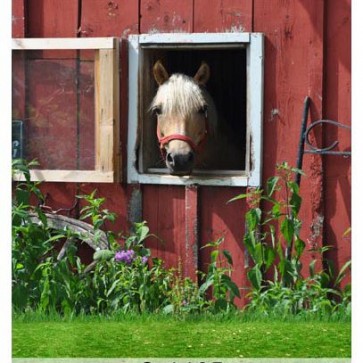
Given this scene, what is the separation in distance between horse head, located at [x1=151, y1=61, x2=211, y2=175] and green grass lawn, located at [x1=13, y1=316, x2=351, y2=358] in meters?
1.04

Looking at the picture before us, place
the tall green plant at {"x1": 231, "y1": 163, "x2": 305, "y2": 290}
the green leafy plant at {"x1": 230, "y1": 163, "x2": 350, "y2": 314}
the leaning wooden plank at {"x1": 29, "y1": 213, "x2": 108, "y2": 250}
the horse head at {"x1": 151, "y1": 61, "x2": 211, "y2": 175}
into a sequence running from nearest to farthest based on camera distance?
the green leafy plant at {"x1": 230, "y1": 163, "x2": 350, "y2": 314} < the tall green plant at {"x1": 231, "y1": 163, "x2": 305, "y2": 290} < the horse head at {"x1": 151, "y1": 61, "x2": 211, "y2": 175} < the leaning wooden plank at {"x1": 29, "y1": 213, "x2": 108, "y2": 250}

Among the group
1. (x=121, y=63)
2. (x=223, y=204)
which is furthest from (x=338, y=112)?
(x=121, y=63)

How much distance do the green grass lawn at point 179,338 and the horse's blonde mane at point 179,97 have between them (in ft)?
4.54

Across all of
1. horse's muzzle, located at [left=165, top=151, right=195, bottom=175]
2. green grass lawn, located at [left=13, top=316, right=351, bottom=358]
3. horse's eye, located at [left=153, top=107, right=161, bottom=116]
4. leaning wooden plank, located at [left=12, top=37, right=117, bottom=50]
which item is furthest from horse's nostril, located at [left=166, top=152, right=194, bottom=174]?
green grass lawn, located at [left=13, top=316, right=351, bottom=358]

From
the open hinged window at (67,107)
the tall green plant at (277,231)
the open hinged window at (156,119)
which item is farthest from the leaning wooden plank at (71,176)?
the tall green plant at (277,231)

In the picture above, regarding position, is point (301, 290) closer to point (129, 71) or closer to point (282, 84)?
point (282, 84)

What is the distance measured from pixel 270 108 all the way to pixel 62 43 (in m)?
1.36

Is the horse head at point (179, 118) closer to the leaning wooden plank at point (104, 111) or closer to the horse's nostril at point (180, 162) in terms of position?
the horse's nostril at point (180, 162)

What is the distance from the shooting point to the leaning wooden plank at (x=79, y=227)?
748 centimetres

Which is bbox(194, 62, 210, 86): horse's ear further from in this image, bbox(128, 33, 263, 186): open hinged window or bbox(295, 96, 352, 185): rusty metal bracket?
bbox(295, 96, 352, 185): rusty metal bracket

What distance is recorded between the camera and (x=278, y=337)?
6.41 metres

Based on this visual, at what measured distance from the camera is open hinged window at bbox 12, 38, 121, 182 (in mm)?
7586

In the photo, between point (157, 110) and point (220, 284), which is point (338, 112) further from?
point (220, 284)
